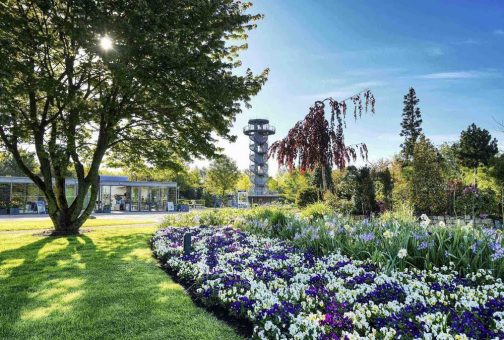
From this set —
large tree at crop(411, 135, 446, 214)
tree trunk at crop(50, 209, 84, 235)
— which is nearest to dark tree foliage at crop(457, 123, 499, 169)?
large tree at crop(411, 135, 446, 214)

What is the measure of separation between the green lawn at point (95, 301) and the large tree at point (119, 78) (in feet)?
13.4

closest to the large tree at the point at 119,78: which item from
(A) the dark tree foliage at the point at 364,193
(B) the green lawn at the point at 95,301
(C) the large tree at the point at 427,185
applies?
(B) the green lawn at the point at 95,301

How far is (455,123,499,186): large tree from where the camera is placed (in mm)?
27625

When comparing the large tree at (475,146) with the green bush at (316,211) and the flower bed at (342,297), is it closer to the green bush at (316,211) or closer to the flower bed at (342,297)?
the green bush at (316,211)

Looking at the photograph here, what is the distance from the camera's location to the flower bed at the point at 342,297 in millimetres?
2531

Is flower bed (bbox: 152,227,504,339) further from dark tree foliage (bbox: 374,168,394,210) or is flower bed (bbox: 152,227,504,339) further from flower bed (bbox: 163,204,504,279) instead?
dark tree foliage (bbox: 374,168,394,210)

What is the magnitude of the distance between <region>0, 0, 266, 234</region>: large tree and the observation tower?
44011 mm

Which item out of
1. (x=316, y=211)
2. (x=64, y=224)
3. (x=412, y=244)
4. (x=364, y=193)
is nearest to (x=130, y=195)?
(x=64, y=224)

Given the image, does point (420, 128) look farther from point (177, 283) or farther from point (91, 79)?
point (177, 283)

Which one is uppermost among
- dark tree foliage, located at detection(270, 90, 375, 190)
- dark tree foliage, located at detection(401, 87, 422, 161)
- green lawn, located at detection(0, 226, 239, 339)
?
dark tree foliage, located at detection(401, 87, 422, 161)

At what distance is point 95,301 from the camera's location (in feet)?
13.2

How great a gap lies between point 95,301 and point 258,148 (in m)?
54.0

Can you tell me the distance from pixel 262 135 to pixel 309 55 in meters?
48.3

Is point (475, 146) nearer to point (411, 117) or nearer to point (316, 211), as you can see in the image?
point (411, 117)
